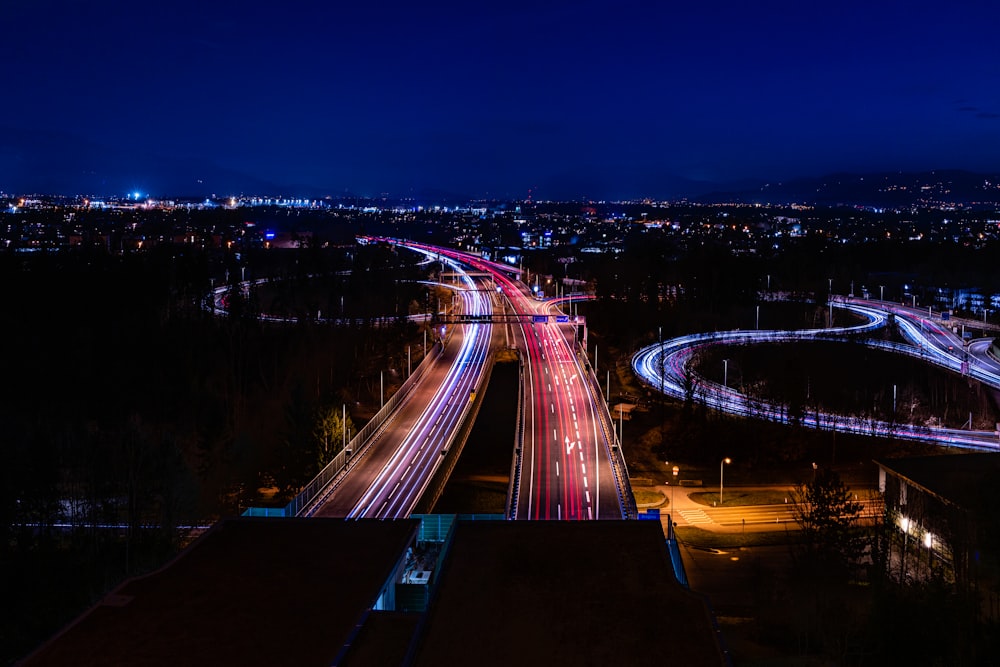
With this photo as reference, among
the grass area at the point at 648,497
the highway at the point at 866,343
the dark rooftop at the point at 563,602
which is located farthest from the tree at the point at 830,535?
the highway at the point at 866,343

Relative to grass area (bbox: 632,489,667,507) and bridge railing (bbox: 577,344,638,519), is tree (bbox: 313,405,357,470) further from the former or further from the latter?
grass area (bbox: 632,489,667,507)

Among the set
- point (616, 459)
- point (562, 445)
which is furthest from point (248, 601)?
point (562, 445)

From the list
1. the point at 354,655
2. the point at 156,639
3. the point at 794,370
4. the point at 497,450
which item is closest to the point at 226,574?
the point at 156,639

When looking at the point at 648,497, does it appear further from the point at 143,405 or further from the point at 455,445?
the point at 143,405

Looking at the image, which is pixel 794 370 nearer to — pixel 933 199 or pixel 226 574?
pixel 226 574

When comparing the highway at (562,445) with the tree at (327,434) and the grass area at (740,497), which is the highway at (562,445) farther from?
the tree at (327,434)

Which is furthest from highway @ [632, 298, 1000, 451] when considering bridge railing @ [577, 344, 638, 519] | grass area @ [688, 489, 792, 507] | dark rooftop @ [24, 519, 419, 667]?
dark rooftop @ [24, 519, 419, 667]
